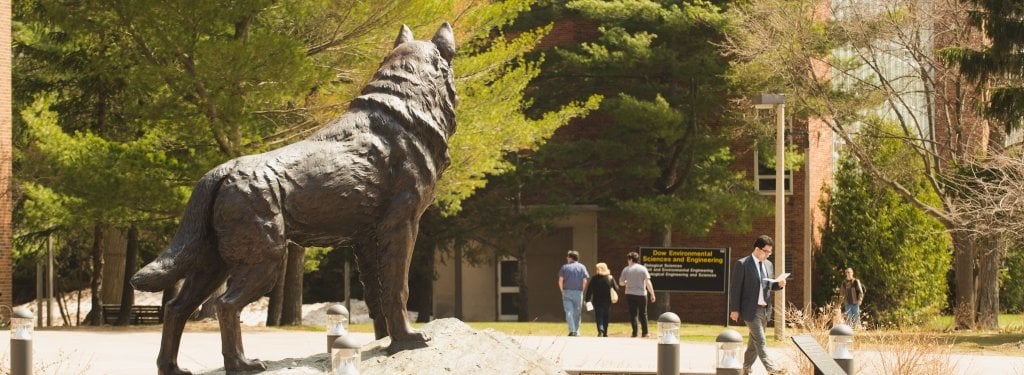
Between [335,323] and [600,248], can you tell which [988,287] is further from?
[335,323]

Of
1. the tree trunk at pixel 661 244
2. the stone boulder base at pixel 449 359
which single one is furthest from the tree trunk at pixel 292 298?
the stone boulder base at pixel 449 359

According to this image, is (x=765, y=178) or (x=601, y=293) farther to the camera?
(x=765, y=178)

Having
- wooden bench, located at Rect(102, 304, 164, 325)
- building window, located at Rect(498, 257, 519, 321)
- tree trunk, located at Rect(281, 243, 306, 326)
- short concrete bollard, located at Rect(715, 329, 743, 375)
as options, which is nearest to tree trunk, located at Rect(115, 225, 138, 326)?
wooden bench, located at Rect(102, 304, 164, 325)

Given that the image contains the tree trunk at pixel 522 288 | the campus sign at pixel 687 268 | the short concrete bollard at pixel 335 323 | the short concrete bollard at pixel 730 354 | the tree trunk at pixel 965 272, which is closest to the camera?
the short concrete bollard at pixel 730 354

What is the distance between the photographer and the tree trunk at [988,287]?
2933 centimetres

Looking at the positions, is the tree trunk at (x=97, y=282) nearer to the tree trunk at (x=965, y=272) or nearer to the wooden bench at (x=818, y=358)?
the tree trunk at (x=965, y=272)

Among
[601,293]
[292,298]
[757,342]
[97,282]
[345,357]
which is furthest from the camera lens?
[97,282]

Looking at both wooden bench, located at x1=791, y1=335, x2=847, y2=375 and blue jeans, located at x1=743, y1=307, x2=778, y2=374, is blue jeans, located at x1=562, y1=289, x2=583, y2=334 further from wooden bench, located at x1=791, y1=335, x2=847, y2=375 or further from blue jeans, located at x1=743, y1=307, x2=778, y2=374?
wooden bench, located at x1=791, y1=335, x2=847, y2=375

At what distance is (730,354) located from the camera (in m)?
8.11

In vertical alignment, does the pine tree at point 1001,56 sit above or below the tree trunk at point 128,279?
above

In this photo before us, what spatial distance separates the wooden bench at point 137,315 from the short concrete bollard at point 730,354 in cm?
2532

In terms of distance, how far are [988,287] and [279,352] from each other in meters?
18.3

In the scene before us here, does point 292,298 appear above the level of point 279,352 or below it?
above

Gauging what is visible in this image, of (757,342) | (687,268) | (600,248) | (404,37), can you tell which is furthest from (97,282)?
(404,37)
